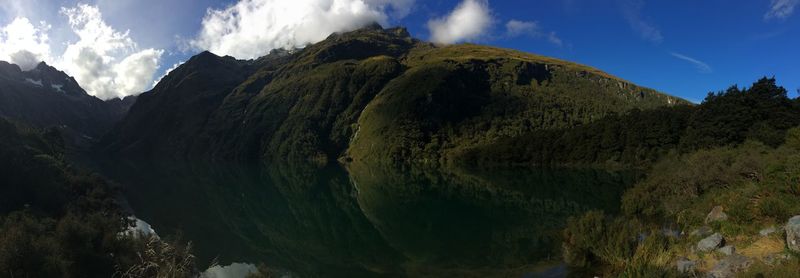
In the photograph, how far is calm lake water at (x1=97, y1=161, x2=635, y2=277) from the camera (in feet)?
83.4

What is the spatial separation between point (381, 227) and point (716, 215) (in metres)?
25.0

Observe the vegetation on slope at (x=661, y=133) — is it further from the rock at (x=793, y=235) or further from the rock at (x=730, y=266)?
the rock at (x=730, y=266)

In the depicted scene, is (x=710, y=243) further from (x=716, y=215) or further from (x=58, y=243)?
(x=58, y=243)

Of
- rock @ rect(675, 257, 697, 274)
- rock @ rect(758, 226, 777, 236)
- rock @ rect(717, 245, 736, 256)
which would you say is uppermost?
rock @ rect(758, 226, 777, 236)

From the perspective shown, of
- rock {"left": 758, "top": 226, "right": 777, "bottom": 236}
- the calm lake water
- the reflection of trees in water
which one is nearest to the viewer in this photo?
rock {"left": 758, "top": 226, "right": 777, "bottom": 236}

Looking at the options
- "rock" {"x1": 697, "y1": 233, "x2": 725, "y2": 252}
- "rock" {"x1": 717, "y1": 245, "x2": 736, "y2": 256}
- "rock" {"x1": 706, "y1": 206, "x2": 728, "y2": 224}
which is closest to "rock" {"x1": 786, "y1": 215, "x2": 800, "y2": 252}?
"rock" {"x1": 717, "y1": 245, "x2": 736, "y2": 256}

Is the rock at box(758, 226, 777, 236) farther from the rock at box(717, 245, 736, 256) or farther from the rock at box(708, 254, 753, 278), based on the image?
the rock at box(708, 254, 753, 278)

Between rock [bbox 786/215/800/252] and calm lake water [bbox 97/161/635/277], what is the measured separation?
895 cm

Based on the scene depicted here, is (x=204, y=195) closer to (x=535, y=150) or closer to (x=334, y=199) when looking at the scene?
(x=334, y=199)

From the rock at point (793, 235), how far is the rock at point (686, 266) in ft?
8.20

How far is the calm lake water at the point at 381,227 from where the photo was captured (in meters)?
25.4

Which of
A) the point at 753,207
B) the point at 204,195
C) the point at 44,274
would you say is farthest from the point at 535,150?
the point at 44,274

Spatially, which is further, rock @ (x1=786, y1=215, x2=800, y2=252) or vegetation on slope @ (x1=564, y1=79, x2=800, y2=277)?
vegetation on slope @ (x1=564, y1=79, x2=800, y2=277)

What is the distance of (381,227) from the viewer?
40062 mm
